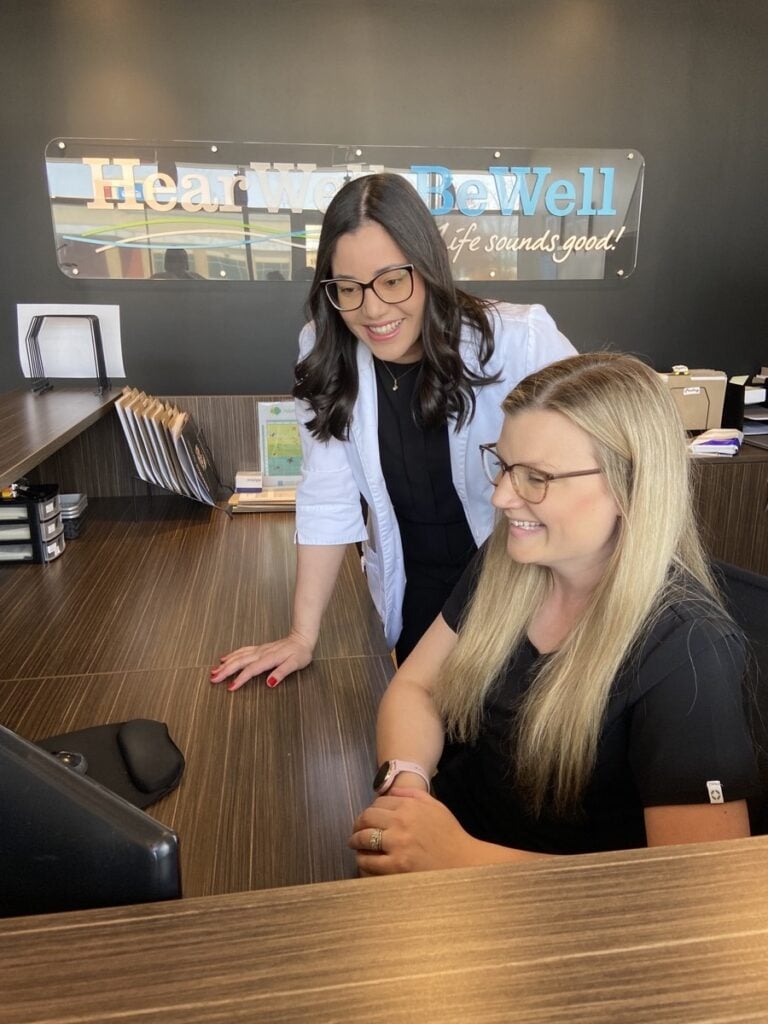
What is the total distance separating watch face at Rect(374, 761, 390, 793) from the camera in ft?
3.36

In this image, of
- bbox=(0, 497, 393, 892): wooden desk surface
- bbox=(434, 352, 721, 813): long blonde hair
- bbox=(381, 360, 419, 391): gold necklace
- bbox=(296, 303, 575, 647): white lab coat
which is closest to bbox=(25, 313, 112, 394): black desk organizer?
bbox=(0, 497, 393, 892): wooden desk surface

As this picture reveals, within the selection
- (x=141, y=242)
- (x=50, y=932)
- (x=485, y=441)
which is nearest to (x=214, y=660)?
(x=485, y=441)

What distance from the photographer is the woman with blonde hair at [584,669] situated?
0.89m

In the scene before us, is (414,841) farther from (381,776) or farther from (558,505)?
(558,505)

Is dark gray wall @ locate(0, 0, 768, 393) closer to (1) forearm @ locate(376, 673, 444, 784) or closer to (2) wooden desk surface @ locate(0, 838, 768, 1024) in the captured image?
(1) forearm @ locate(376, 673, 444, 784)

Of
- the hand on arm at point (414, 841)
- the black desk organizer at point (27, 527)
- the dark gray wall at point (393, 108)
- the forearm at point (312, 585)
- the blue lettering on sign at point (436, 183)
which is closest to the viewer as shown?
→ the hand on arm at point (414, 841)

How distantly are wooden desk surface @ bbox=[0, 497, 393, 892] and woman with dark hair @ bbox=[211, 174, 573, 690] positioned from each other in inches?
3.6

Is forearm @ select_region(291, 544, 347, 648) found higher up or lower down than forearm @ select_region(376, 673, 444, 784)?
higher up

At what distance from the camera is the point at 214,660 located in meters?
1.41

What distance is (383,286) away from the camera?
1.36 m

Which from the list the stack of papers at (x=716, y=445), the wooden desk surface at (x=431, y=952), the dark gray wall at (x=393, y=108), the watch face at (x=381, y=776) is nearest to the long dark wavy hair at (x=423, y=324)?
the watch face at (x=381, y=776)

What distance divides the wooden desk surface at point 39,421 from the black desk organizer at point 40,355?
0.11 feet

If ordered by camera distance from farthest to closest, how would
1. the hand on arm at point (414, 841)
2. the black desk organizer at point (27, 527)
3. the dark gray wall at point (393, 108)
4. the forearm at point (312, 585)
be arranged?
the dark gray wall at point (393, 108), the black desk organizer at point (27, 527), the forearm at point (312, 585), the hand on arm at point (414, 841)

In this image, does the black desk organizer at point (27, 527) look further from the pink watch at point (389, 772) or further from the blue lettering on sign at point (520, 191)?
the blue lettering on sign at point (520, 191)
